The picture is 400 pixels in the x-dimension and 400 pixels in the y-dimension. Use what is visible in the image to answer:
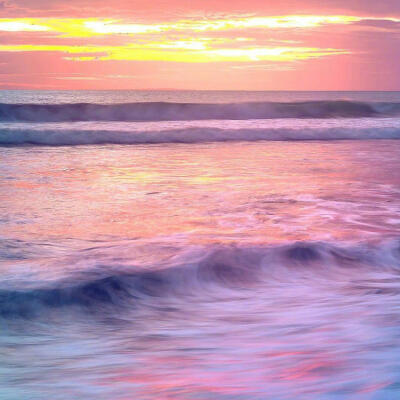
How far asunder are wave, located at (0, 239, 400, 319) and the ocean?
0.01m

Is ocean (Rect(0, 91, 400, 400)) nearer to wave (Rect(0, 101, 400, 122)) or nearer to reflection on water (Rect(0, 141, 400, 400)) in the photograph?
reflection on water (Rect(0, 141, 400, 400))

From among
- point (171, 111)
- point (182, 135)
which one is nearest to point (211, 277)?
point (182, 135)

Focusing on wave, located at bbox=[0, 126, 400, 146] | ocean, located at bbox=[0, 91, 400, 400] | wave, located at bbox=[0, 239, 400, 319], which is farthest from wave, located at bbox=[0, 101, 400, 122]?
wave, located at bbox=[0, 239, 400, 319]

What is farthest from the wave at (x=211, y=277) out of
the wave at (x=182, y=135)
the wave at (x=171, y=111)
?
the wave at (x=171, y=111)

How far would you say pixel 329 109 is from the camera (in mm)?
22859

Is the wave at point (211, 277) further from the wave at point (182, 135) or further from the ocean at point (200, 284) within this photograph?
the wave at point (182, 135)

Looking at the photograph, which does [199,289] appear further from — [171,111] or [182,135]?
[171,111]

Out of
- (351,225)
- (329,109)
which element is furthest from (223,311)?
(329,109)

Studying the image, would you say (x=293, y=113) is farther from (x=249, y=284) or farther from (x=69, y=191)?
(x=249, y=284)

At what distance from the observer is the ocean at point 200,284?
2332 millimetres

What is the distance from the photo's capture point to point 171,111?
20719mm

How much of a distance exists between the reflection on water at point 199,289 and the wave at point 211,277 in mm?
11

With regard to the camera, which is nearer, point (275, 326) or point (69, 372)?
point (69, 372)

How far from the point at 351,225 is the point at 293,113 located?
17173 mm
